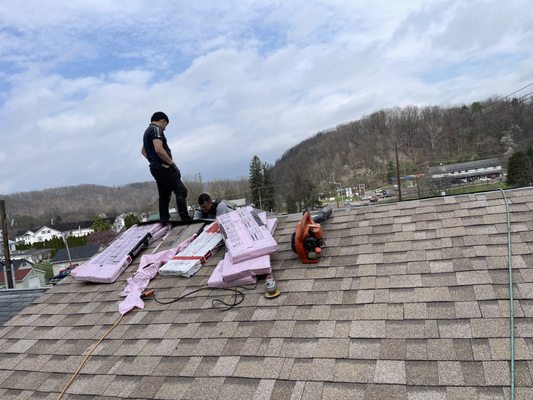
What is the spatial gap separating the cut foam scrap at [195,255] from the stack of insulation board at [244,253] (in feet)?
0.72

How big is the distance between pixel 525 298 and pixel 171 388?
2.32 meters

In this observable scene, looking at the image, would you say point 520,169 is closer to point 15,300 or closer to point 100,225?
point 15,300

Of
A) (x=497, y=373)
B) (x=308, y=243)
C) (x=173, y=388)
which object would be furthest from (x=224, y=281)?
(x=497, y=373)

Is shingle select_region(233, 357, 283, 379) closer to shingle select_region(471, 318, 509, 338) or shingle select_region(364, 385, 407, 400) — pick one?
shingle select_region(364, 385, 407, 400)

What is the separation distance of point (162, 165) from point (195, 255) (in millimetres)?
1564

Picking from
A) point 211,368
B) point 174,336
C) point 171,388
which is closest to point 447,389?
point 211,368

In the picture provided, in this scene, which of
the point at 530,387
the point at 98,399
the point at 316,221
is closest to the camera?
the point at 530,387

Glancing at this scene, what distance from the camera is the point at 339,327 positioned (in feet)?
8.82

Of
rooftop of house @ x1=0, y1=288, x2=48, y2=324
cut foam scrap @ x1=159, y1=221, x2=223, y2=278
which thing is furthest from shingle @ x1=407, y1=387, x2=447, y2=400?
rooftop of house @ x1=0, y1=288, x2=48, y2=324

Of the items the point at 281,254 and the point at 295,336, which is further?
the point at 281,254

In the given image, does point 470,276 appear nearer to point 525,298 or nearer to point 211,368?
point 525,298

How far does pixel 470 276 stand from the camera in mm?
2844

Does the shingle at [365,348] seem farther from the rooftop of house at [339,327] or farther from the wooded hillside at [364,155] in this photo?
the wooded hillside at [364,155]

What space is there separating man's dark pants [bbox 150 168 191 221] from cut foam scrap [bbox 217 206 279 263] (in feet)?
3.97
